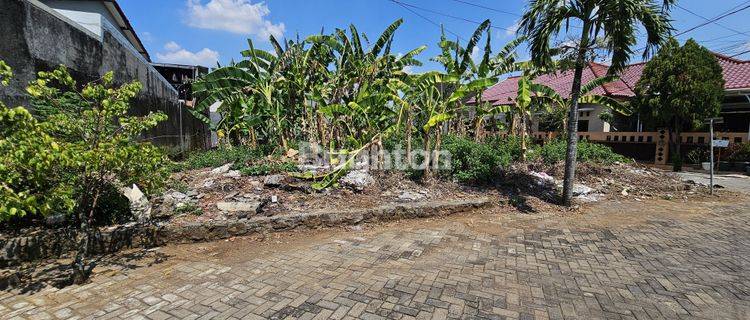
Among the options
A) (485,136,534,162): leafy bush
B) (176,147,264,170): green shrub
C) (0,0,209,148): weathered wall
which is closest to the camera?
(0,0,209,148): weathered wall

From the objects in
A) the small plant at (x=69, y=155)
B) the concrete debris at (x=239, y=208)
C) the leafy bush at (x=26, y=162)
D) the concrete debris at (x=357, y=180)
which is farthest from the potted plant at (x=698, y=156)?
the leafy bush at (x=26, y=162)

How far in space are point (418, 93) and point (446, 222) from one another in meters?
3.08

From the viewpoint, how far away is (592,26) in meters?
6.70

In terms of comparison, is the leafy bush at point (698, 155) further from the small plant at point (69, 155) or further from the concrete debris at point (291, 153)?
the small plant at point (69, 155)

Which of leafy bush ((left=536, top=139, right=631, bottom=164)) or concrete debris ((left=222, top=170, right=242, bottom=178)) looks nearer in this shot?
concrete debris ((left=222, top=170, right=242, bottom=178))

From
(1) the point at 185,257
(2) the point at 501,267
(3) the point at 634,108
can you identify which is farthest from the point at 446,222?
(3) the point at 634,108

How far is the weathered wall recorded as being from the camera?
4664mm

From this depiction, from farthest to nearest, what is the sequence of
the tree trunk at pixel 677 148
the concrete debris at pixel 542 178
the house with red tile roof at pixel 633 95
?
the house with red tile roof at pixel 633 95
the tree trunk at pixel 677 148
the concrete debris at pixel 542 178

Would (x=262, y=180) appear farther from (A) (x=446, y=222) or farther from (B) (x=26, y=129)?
(B) (x=26, y=129)

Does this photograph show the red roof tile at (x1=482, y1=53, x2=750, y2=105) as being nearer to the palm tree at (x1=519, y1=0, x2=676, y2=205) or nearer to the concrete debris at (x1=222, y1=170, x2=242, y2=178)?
the palm tree at (x1=519, y1=0, x2=676, y2=205)

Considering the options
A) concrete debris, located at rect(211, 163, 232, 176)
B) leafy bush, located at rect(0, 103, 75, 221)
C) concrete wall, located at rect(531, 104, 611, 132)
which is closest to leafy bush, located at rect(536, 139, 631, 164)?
concrete wall, located at rect(531, 104, 611, 132)

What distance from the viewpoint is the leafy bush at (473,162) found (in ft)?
27.2

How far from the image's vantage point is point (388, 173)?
799 centimetres

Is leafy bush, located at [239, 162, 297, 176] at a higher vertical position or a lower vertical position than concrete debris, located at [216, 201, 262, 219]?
higher
